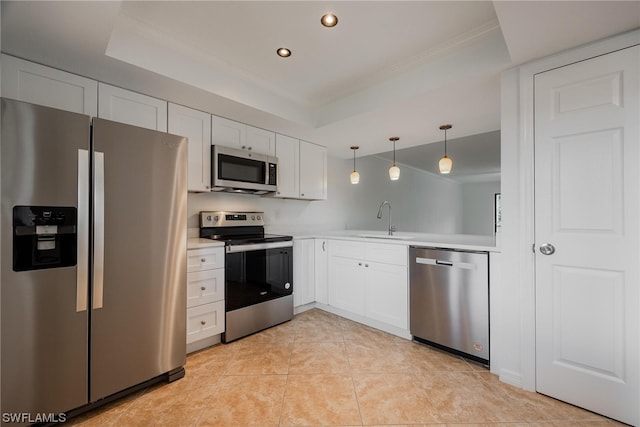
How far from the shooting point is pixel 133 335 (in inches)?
66.5

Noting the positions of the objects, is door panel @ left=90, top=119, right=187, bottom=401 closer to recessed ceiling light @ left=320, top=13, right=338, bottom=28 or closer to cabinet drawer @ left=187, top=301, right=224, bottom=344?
cabinet drawer @ left=187, top=301, right=224, bottom=344

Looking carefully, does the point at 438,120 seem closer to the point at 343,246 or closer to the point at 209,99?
the point at 343,246

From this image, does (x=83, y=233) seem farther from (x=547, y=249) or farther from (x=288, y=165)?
(x=547, y=249)

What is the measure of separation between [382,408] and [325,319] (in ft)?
4.85

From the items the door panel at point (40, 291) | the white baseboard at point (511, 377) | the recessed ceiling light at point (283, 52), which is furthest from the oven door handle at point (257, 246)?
the white baseboard at point (511, 377)

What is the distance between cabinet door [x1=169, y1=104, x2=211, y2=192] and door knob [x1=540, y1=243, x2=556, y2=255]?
263cm

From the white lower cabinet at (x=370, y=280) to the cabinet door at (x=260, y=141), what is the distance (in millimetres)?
1267

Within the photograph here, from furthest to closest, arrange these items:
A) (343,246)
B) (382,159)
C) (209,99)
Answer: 1. (382,159)
2. (343,246)
3. (209,99)

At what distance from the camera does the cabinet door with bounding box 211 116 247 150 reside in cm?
264

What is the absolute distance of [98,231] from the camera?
5.09 feet

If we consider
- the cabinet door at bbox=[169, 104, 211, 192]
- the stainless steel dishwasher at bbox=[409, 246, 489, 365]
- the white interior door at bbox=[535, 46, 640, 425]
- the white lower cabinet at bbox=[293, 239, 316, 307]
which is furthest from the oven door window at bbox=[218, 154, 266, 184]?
the white interior door at bbox=[535, 46, 640, 425]

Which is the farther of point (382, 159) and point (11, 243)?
point (382, 159)

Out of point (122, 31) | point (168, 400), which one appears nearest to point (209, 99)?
point (122, 31)

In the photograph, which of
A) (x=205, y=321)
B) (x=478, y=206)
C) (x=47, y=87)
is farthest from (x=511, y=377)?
(x=478, y=206)
